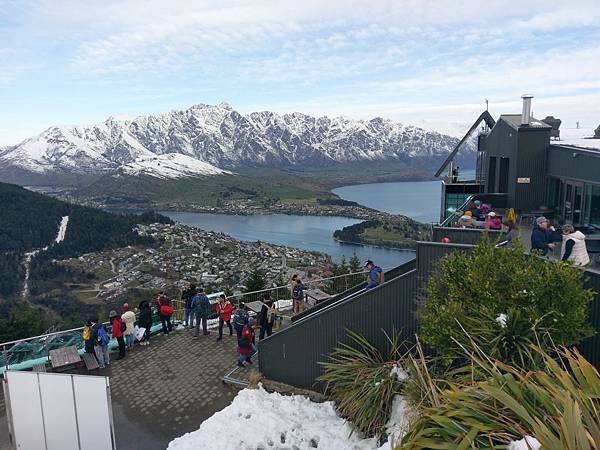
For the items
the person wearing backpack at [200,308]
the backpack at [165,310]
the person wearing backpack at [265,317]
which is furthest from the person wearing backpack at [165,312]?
the person wearing backpack at [265,317]

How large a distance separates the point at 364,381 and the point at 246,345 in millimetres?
3285

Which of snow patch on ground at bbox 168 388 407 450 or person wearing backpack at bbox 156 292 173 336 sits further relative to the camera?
person wearing backpack at bbox 156 292 173 336

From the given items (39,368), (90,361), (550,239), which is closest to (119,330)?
(90,361)

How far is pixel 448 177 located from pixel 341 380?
16536 millimetres

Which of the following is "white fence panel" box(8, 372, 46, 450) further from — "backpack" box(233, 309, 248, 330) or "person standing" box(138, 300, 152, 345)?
"person standing" box(138, 300, 152, 345)

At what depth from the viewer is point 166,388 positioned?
394 inches

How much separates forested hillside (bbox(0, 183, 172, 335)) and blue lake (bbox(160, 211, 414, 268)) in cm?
2711

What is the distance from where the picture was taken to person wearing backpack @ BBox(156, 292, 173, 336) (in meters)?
12.7

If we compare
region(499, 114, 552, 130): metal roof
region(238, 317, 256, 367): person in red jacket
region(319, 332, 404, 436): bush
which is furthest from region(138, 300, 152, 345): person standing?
region(499, 114, 552, 130): metal roof

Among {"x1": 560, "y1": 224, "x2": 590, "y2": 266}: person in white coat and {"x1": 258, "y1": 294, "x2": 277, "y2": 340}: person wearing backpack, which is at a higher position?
{"x1": 560, "y1": 224, "x2": 590, "y2": 266}: person in white coat

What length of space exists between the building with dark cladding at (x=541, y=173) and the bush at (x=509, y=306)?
23.6 feet

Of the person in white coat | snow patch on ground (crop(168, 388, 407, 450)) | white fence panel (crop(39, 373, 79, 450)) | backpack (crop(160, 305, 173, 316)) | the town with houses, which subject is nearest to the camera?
white fence panel (crop(39, 373, 79, 450))

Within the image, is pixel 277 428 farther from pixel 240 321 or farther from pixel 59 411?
pixel 59 411

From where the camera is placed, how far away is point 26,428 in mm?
7148
